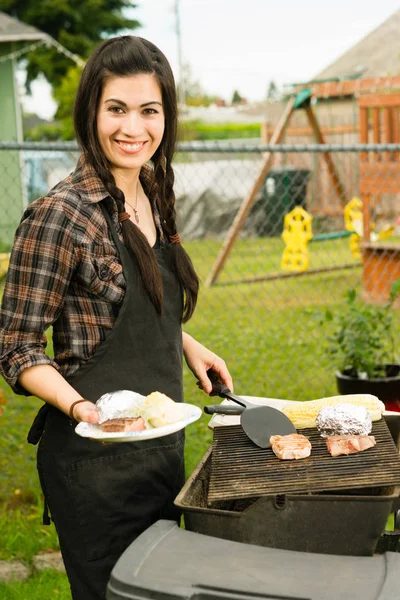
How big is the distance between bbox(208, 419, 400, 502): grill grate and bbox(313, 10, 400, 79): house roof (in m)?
27.3

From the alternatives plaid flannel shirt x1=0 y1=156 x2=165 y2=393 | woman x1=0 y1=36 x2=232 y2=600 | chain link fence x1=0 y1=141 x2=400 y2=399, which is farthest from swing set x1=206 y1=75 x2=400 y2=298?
plaid flannel shirt x1=0 y1=156 x2=165 y2=393

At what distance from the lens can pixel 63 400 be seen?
190 centimetres

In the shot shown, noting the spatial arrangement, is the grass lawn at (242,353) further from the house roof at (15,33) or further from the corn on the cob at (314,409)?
the house roof at (15,33)

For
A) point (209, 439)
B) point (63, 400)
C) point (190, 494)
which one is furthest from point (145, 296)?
point (209, 439)

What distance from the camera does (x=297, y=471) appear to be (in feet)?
5.97

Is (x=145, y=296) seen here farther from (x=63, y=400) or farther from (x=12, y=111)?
(x=12, y=111)

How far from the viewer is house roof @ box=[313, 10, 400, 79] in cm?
2855

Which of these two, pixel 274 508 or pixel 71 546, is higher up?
pixel 274 508

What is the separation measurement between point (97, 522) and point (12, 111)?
1248 cm

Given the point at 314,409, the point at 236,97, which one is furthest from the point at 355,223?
the point at 236,97

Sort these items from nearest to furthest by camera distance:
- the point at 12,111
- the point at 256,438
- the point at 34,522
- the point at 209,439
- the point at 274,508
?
the point at 274,508 < the point at 256,438 < the point at 34,522 < the point at 209,439 < the point at 12,111

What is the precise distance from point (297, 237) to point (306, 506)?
6347 mm

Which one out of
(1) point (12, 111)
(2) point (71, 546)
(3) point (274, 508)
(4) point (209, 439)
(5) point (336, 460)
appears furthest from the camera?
(1) point (12, 111)

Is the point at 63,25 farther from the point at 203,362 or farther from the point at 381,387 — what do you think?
the point at 203,362
